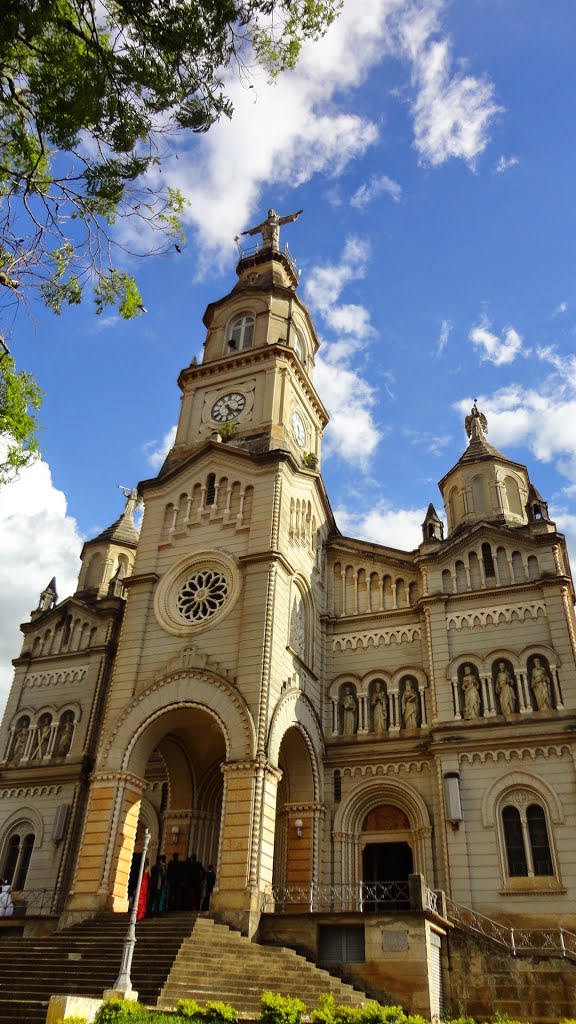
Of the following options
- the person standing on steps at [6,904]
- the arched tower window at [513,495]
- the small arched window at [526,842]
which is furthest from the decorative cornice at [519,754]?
the person standing on steps at [6,904]

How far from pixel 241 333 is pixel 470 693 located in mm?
19940

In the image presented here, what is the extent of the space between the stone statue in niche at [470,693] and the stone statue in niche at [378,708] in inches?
121

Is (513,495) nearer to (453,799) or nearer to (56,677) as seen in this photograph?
(453,799)

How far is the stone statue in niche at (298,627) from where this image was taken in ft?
88.9

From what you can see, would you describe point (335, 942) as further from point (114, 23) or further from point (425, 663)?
point (114, 23)

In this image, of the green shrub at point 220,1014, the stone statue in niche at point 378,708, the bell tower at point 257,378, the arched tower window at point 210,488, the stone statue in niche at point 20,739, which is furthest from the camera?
the bell tower at point 257,378

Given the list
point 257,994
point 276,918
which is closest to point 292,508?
point 276,918

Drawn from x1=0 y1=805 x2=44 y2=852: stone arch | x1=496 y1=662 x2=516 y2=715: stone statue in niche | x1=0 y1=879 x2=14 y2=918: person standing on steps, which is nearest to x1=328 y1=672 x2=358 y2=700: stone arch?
x1=496 y1=662 x2=516 y2=715: stone statue in niche

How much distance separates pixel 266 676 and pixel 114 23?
17356mm

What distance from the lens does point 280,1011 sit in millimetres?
13266

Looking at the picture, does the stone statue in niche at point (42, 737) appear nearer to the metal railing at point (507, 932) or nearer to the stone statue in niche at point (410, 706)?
the stone statue in niche at point (410, 706)

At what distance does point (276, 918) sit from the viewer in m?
19.9

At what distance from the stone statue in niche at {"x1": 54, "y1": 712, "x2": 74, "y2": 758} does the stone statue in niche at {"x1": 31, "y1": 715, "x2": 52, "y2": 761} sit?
0.47 m

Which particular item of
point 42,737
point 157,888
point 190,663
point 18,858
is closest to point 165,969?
point 157,888
